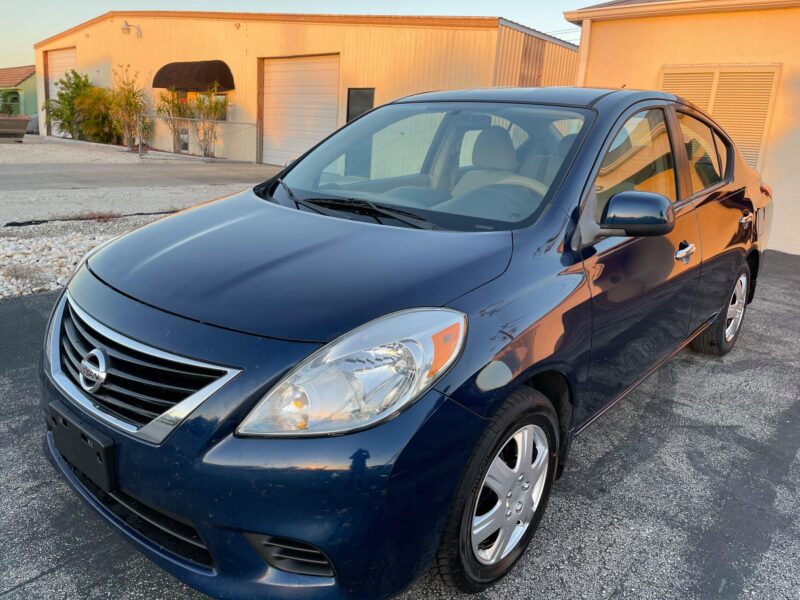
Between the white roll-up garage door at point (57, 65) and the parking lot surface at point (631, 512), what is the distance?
103 ft

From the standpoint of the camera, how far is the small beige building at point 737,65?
8.30 meters

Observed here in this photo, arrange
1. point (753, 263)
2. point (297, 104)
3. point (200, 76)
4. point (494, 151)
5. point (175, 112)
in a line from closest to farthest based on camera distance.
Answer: point (494, 151) < point (753, 263) < point (297, 104) < point (200, 76) < point (175, 112)

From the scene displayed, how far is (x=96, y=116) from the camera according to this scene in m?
25.6

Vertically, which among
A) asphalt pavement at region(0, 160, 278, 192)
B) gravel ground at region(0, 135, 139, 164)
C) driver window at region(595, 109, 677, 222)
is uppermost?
driver window at region(595, 109, 677, 222)

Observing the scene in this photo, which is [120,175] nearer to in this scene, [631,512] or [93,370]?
[93,370]

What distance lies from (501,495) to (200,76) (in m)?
20.5

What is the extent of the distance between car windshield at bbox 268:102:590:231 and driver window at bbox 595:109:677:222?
0.19 metres

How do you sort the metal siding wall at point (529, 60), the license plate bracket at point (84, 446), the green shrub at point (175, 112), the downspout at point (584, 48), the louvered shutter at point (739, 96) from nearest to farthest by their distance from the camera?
the license plate bracket at point (84, 446) → the louvered shutter at point (739, 96) → the downspout at point (584, 48) → the metal siding wall at point (529, 60) → the green shrub at point (175, 112)

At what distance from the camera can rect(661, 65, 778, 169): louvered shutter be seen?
335 inches

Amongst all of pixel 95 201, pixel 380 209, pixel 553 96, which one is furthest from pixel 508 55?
pixel 380 209

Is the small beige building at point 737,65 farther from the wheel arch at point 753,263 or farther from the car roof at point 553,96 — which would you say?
the car roof at point 553,96

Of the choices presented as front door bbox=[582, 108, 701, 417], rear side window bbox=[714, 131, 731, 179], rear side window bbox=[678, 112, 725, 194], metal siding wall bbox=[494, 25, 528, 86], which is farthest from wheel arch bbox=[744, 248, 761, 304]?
metal siding wall bbox=[494, 25, 528, 86]

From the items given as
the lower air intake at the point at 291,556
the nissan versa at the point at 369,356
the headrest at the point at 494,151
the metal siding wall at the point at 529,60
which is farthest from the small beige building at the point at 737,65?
the lower air intake at the point at 291,556

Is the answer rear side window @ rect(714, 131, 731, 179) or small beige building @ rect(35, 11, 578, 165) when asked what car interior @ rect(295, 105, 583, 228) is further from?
small beige building @ rect(35, 11, 578, 165)
